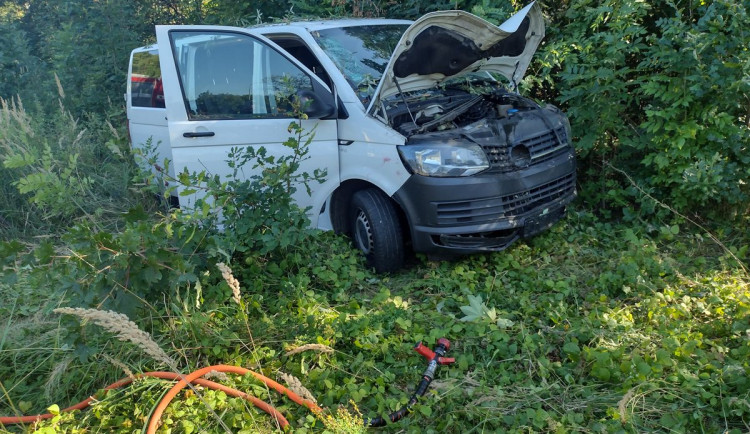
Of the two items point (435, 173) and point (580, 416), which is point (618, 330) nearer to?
point (580, 416)

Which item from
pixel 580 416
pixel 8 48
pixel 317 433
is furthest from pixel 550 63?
pixel 8 48

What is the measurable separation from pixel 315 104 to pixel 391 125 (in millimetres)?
596

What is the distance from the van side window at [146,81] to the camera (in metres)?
5.55

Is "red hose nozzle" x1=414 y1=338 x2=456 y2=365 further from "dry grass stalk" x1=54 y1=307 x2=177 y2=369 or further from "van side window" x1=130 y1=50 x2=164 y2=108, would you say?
"van side window" x1=130 y1=50 x2=164 y2=108

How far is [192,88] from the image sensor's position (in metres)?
4.71

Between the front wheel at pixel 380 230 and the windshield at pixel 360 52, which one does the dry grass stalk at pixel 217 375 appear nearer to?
the front wheel at pixel 380 230

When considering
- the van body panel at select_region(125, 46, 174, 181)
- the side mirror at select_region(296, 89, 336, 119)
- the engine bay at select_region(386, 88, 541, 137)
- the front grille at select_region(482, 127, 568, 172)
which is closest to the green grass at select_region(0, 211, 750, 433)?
the front grille at select_region(482, 127, 568, 172)

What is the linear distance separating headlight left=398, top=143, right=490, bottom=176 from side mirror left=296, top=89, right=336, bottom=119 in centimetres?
76

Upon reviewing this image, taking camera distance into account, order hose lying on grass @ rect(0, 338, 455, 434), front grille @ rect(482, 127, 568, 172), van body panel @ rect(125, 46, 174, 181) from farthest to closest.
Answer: van body panel @ rect(125, 46, 174, 181) → front grille @ rect(482, 127, 568, 172) → hose lying on grass @ rect(0, 338, 455, 434)

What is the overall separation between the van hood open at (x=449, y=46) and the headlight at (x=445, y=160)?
586 millimetres

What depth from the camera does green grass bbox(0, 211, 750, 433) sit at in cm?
289

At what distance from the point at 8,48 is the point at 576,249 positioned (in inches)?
438

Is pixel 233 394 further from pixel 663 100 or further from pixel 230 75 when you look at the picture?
pixel 663 100

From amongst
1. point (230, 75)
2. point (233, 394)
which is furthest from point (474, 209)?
point (230, 75)
